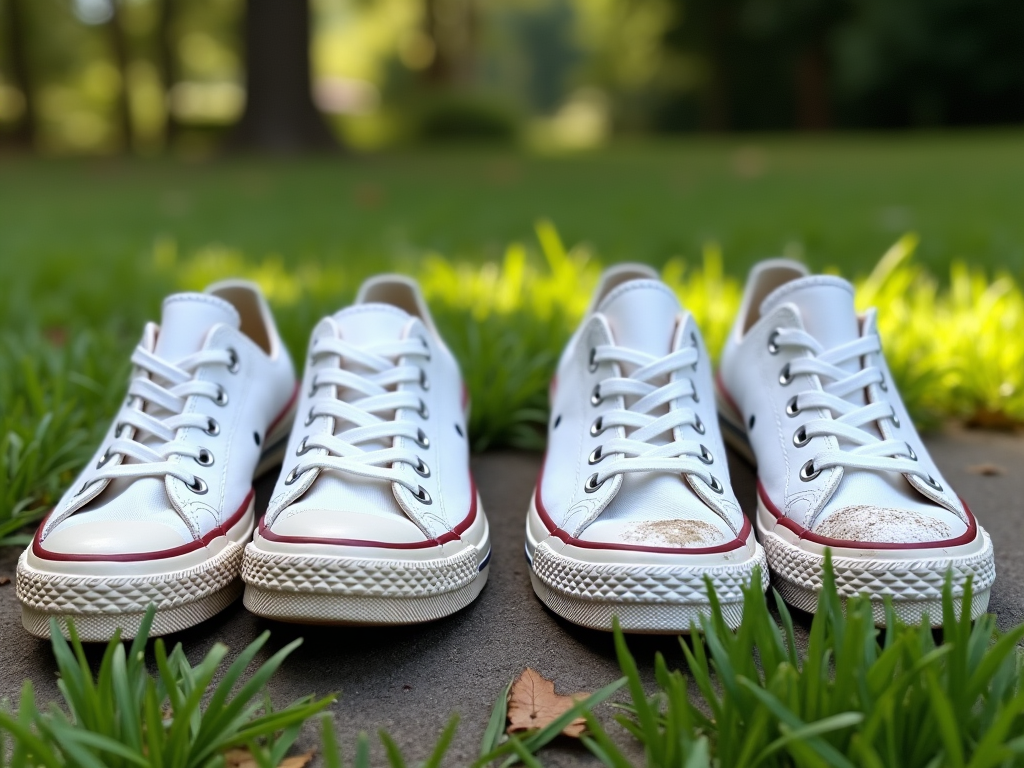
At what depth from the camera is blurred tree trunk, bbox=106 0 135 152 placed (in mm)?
20766

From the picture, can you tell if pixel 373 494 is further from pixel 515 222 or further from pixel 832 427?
pixel 515 222

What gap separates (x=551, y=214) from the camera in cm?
525

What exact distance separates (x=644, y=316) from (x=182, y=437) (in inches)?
34.3

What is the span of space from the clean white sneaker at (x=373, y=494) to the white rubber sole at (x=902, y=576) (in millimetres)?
522

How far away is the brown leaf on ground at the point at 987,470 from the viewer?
1910mm

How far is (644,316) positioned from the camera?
1.55 m

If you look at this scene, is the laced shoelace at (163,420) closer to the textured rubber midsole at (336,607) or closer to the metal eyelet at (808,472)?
the textured rubber midsole at (336,607)

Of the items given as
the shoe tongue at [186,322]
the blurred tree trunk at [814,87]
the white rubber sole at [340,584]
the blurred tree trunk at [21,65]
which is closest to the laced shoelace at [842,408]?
the white rubber sole at [340,584]

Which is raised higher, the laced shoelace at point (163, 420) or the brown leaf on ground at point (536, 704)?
the laced shoelace at point (163, 420)

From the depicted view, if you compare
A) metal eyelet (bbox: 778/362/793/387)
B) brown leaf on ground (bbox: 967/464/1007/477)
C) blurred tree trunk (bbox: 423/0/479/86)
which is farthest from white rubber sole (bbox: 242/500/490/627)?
blurred tree trunk (bbox: 423/0/479/86)

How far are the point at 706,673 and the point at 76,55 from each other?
3226 cm

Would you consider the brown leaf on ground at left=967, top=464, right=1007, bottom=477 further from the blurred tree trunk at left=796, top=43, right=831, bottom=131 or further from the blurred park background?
the blurred tree trunk at left=796, top=43, right=831, bottom=131

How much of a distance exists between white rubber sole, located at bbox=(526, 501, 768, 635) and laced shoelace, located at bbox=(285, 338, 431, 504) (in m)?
0.29

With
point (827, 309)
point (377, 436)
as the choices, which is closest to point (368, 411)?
point (377, 436)
